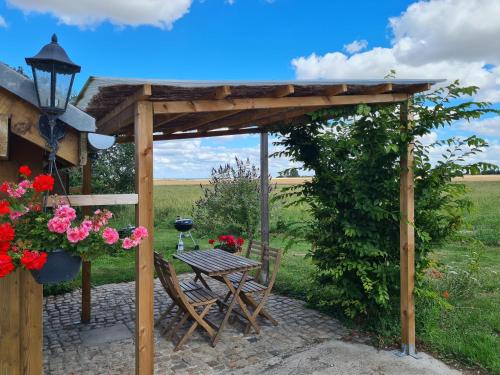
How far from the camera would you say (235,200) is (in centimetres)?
1030

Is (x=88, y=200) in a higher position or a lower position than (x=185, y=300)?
higher

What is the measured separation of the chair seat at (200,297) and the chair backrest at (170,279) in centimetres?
12

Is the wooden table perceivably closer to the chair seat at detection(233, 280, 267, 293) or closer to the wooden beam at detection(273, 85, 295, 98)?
the chair seat at detection(233, 280, 267, 293)

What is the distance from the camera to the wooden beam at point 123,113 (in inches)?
101

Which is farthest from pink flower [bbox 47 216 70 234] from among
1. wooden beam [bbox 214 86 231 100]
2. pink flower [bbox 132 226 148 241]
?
wooden beam [bbox 214 86 231 100]

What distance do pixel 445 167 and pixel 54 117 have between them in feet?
11.8

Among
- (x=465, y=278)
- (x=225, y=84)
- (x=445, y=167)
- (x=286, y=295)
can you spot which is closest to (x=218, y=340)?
(x=286, y=295)

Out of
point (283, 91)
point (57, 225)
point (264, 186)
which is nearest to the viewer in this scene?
point (57, 225)

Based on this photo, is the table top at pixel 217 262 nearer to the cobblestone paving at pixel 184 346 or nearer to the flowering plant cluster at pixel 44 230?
the cobblestone paving at pixel 184 346

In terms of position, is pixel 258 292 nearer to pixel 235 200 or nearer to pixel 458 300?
pixel 458 300

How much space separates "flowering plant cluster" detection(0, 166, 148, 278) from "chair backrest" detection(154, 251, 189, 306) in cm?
143

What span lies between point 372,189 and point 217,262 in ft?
6.43

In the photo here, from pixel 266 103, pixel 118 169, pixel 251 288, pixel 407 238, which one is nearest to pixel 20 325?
pixel 251 288

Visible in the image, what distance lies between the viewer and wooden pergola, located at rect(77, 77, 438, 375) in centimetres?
269
